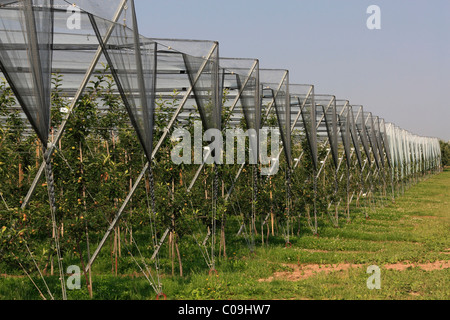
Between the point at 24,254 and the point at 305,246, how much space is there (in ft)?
26.0

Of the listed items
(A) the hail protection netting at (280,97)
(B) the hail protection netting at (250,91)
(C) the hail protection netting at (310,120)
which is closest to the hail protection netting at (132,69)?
(B) the hail protection netting at (250,91)

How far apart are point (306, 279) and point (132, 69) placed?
4.81 m

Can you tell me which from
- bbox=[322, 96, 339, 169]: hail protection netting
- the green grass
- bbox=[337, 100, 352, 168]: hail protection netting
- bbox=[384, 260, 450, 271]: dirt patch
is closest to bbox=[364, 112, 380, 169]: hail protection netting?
bbox=[337, 100, 352, 168]: hail protection netting

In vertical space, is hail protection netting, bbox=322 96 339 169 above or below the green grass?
above

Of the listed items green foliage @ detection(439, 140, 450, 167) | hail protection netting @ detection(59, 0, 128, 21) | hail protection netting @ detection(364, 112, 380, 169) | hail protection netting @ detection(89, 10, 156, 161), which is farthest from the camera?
green foliage @ detection(439, 140, 450, 167)

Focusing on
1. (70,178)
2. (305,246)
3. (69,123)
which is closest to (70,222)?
(70,178)

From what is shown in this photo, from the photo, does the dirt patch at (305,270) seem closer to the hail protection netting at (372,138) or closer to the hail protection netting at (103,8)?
the hail protection netting at (103,8)

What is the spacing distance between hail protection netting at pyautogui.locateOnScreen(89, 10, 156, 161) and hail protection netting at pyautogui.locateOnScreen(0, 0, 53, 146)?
3.23 ft

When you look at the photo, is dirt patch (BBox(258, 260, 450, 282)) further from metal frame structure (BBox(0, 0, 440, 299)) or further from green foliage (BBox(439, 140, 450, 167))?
green foliage (BBox(439, 140, 450, 167))

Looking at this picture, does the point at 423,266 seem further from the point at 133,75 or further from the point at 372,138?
the point at 372,138

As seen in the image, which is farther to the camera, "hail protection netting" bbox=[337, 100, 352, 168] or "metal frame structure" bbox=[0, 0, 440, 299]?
"hail protection netting" bbox=[337, 100, 352, 168]

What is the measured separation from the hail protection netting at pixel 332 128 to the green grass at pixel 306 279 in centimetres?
253

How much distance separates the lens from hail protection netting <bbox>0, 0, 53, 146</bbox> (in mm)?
5051

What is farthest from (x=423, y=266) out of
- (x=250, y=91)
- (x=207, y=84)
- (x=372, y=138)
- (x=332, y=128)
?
(x=372, y=138)
